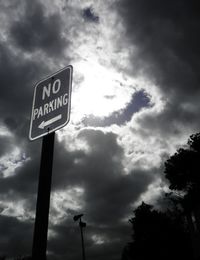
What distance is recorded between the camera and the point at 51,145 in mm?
2654

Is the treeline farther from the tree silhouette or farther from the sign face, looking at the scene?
the sign face

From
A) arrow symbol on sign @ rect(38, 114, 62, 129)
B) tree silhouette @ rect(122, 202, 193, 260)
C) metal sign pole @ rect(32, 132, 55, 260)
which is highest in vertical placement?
tree silhouette @ rect(122, 202, 193, 260)

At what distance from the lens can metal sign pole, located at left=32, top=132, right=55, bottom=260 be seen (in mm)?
2076

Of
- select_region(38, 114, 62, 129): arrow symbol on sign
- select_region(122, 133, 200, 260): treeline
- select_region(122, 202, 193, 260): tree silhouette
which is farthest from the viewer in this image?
select_region(122, 202, 193, 260): tree silhouette

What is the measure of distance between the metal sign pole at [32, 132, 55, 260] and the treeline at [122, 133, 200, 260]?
96.7ft

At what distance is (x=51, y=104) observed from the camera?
2.74 meters

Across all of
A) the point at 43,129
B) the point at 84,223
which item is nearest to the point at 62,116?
the point at 43,129

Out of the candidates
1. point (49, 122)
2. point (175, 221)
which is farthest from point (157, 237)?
point (49, 122)

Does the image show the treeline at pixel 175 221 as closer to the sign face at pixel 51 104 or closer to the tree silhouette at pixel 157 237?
the tree silhouette at pixel 157 237

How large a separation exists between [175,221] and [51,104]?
58514 mm

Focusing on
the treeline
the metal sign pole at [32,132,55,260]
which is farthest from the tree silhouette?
the metal sign pole at [32,132,55,260]

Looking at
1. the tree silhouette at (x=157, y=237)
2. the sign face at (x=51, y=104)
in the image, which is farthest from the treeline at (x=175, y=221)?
the sign face at (x=51, y=104)

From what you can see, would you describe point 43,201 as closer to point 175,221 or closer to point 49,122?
point 49,122

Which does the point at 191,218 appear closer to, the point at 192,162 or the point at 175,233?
the point at 192,162
